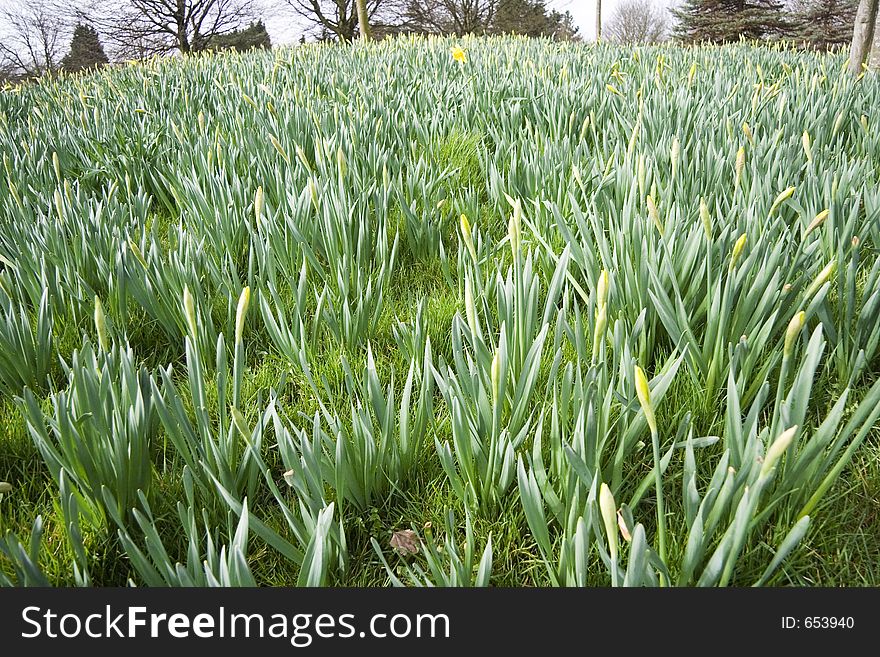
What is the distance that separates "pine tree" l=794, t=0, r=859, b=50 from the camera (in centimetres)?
2472

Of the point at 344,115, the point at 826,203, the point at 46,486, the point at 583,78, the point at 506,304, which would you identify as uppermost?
the point at 583,78

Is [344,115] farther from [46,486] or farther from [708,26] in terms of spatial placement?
[708,26]

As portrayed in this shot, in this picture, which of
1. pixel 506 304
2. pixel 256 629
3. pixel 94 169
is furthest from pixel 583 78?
pixel 256 629

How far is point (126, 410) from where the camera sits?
0.98 m

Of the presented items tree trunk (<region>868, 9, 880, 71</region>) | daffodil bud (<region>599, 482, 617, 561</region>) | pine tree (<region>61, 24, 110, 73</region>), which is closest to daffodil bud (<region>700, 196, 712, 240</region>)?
daffodil bud (<region>599, 482, 617, 561</region>)

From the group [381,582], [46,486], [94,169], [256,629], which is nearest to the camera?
[256,629]

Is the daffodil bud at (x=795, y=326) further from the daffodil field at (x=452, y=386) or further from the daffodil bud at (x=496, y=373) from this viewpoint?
the daffodil bud at (x=496, y=373)

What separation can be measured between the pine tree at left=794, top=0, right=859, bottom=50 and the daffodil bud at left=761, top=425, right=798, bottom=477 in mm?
30183

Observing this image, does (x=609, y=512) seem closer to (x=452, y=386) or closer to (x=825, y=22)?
(x=452, y=386)

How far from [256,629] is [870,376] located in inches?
53.2

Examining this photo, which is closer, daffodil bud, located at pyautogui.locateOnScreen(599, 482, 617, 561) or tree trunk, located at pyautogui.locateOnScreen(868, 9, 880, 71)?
daffodil bud, located at pyautogui.locateOnScreen(599, 482, 617, 561)

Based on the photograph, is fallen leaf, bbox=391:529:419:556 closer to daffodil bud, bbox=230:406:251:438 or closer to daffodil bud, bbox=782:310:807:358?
daffodil bud, bbox=230:406:251:438

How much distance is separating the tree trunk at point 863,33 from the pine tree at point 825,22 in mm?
24389

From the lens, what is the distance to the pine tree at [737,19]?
80.1ft
